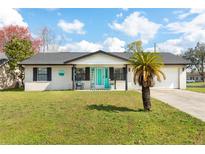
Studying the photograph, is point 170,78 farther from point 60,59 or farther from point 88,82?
point 60,59

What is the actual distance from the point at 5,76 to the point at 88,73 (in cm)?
1048

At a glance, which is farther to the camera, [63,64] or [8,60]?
[8,60]

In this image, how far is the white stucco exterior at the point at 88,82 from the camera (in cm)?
2398

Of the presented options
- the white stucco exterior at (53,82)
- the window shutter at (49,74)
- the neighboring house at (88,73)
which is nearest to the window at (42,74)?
the neighboring house at (88,73)

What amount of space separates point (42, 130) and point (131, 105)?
568 cm

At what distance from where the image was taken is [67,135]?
8.29 metres

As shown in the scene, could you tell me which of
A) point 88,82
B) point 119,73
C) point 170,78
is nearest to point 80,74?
point 88,82

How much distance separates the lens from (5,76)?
2903cm

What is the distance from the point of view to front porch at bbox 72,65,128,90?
81.0 feet

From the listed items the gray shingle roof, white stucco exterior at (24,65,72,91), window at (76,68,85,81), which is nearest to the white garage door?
the gray shingle roof
